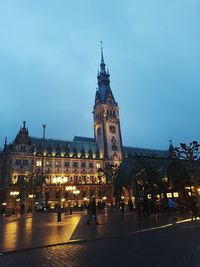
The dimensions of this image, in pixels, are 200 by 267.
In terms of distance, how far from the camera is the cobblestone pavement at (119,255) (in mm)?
8880

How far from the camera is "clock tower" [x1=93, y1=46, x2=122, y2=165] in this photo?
117250 mm

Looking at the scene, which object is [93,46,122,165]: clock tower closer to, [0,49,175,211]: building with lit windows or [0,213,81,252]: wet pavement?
[0,49,175,211]: building with lit windows

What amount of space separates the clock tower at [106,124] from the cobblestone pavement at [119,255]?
4045 inches

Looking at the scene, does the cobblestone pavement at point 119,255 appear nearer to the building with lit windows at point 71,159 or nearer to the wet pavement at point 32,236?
the wet pavement at point 32,236

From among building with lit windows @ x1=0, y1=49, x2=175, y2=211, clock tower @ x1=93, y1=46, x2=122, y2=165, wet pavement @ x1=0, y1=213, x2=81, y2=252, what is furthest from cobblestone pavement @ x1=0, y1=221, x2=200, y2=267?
clock tower @ x1=93, y1=46, x2=122, y2=165

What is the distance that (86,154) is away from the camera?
117 metres

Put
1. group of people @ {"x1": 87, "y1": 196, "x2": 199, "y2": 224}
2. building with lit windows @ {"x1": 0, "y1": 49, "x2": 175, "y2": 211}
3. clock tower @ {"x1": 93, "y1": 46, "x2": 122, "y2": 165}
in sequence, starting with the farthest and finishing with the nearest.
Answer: clock tower @ {"x1": 93, "y1": 46, "x2": 122, "y2": 165}, building with lit windows @ {"x1": 0, "y1": 49, "x2": 175, "y2": 211}, group of people @ {"x1": 87, "y1": 196, "x2": 199, "y2": 224}

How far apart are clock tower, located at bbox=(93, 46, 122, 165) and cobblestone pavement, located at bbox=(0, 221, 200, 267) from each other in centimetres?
10273

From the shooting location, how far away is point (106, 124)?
120 m

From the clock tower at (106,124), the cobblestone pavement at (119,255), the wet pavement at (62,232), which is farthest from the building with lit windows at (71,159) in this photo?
the cobblestone pavement at (119,255)

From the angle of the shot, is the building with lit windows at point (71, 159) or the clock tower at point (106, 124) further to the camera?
the clock tower at point (106, 124)

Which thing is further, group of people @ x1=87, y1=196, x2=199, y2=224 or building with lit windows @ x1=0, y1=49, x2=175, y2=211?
building with lit windows @ x1=0, y1=49, x2=175, y2=211

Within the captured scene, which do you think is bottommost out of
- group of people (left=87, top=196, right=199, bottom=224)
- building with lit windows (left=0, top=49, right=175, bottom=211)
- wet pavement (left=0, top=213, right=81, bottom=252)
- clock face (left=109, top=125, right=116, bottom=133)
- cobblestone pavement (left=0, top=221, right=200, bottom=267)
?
cobblestone pavement (left=0, top=221, right=200, bottom=267)

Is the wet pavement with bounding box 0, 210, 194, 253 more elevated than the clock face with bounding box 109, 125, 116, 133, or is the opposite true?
the clock face with bounding box 109, 125, 116, 133
